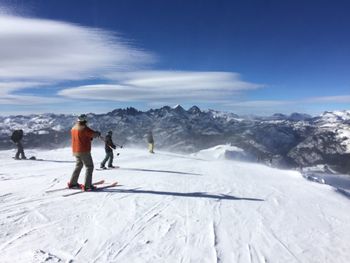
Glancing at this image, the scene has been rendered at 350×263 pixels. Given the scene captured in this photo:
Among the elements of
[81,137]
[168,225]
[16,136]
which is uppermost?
[81,137]

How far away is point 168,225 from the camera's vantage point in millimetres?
8555

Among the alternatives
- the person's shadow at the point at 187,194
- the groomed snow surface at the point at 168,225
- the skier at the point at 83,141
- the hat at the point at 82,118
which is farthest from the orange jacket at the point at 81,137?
the person's shadow at the point at 187,194

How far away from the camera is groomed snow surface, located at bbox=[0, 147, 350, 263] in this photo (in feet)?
22.6

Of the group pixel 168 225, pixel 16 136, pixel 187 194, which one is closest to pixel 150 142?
pixel 16 136

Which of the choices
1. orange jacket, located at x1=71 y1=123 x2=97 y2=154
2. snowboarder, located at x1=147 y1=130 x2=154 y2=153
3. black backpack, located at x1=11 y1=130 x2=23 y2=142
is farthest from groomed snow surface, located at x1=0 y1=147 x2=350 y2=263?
snowboarder, located at x1=147 y1=130 x2=154 y2=153

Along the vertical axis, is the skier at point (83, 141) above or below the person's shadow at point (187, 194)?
above

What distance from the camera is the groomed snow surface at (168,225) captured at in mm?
6875

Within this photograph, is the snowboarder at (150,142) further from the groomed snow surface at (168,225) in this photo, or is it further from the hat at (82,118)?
the hat at (82,118)

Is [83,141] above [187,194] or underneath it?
above

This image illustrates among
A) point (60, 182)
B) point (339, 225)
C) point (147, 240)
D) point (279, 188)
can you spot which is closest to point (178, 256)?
point (147, 240)

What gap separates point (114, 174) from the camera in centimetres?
1695

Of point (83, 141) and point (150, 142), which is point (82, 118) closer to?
point (83, 141)

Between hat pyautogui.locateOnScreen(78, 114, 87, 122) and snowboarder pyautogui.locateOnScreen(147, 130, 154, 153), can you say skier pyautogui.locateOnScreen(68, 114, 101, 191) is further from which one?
snowboarder pyautogui.locateOnScreen(147, 130, 154, 153)

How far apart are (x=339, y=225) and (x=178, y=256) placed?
19.4 ft
